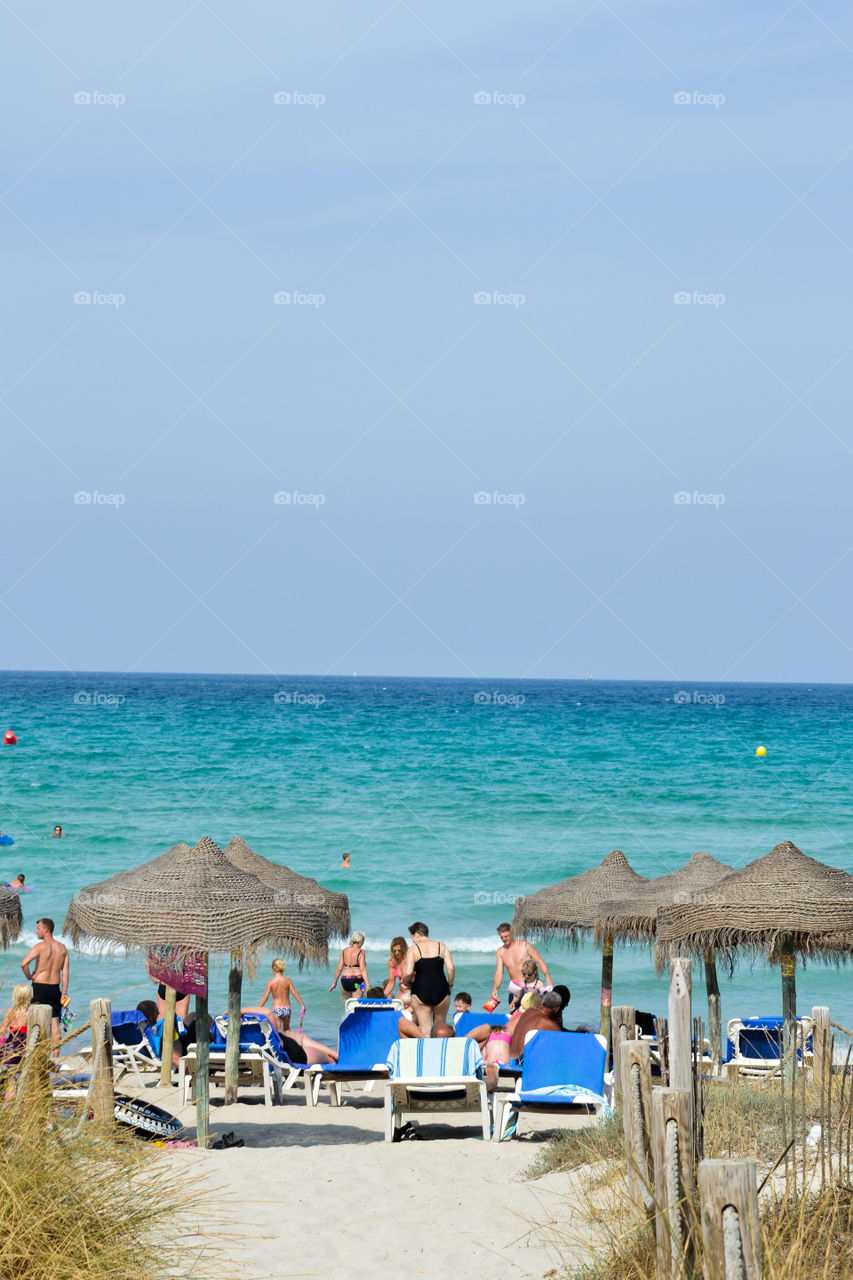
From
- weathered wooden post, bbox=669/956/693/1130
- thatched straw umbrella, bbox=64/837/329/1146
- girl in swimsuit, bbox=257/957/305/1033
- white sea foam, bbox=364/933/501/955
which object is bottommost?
white sea foam, bbox=364/933/501/955

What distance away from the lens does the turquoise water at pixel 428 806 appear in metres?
20.6

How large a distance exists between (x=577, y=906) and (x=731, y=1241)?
32.4 feet

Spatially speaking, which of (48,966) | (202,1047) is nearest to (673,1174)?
(202,1047)

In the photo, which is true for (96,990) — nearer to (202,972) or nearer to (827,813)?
(202,972)

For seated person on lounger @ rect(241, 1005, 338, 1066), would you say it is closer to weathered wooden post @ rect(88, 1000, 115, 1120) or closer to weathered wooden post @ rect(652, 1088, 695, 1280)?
weathered wooden post @ rect(88, 1000, 115, 1120)

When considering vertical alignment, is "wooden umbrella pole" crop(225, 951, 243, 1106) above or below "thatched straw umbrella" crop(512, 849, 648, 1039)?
below

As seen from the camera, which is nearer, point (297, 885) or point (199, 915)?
point (199, 915)

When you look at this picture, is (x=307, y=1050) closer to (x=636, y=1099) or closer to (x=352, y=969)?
(x=352, y=969)

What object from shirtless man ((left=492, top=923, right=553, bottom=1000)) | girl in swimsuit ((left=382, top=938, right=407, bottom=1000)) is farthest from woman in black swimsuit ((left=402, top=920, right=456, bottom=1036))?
shirtless man ((left=492, top=923, right=553, bottom=1000))

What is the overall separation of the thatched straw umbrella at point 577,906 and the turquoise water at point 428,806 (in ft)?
9.61

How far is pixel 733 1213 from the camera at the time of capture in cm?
354

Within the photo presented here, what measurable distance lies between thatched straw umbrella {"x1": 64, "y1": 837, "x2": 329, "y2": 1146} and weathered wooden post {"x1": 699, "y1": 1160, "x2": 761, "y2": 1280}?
5.51 m

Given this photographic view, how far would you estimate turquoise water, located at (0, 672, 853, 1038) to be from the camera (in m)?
20.6

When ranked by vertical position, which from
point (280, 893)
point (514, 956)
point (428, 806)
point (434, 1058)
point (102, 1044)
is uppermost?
point (428, 806)
